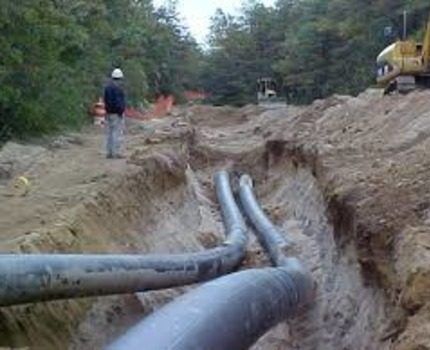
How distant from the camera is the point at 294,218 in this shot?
15758 millimetres

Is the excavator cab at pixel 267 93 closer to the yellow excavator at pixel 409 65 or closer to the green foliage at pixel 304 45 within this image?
the green foliage at pixel 304 45

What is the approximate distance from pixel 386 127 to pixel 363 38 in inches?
1268

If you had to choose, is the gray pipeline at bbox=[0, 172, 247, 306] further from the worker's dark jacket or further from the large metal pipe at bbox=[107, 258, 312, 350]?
the worker's dark jacket

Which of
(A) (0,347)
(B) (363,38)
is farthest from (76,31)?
(B) (363,38)

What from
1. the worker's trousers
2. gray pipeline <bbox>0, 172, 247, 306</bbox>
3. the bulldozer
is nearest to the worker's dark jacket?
the worker's trousers

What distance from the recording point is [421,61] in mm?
22297

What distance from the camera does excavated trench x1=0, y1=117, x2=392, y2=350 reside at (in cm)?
800

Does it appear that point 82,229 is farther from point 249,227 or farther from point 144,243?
point 249,227

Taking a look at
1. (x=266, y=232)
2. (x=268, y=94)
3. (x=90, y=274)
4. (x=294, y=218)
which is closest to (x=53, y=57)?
(x=294, y=218)

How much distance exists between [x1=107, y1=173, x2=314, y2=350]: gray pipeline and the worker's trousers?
674cm

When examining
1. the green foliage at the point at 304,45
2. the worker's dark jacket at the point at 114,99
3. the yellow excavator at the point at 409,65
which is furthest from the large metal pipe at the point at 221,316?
the green foliage at the point at 304,45

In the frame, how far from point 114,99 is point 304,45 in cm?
4338

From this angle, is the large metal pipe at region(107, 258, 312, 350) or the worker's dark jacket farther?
the worker's dark jacket

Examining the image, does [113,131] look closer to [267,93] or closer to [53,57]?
[53,57]
